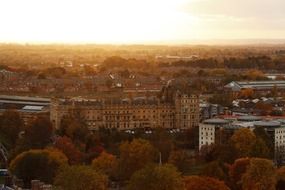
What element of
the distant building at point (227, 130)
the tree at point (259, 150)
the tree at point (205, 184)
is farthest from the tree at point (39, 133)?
the tree at point (205, 184)

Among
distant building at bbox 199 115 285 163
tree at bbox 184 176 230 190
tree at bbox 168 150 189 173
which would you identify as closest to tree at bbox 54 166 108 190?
tree at bbox 184 176 230 190

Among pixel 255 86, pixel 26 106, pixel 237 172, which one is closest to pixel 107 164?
pixel 237 172

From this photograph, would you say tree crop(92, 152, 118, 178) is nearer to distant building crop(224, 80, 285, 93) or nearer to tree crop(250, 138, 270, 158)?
tree crop(250, 138, 270, 158)

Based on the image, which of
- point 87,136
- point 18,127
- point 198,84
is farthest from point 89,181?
point 198,84

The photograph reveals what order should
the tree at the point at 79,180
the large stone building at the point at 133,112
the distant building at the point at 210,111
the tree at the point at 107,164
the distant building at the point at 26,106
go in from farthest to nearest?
the distant building at the point at 26,106 → the distant building at the point at 210,111 → the large stone building at the point at 133,112 → the tree at the point at 107,164 → the tree at the point at 79,180

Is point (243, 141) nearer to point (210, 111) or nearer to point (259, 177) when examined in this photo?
point (259, 177)

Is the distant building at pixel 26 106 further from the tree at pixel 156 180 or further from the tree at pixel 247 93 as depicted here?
the tree at pixel 156 180
